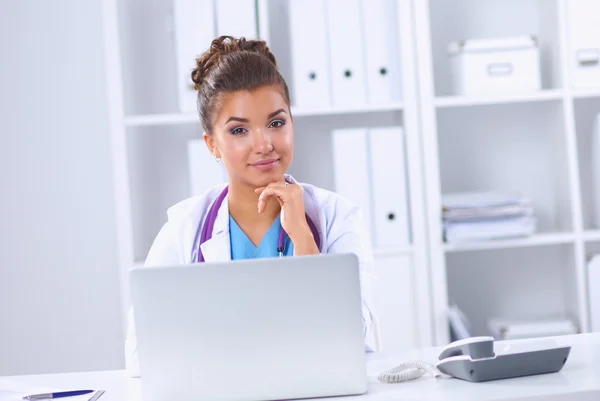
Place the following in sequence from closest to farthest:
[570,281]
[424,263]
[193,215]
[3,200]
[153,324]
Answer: [153,324] → [193,215] → [424,263] → [570,281] → [3,200]

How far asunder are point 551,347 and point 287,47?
1935 mm

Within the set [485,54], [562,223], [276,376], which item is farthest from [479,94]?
[276,376]

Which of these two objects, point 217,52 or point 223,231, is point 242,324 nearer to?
point 223,231

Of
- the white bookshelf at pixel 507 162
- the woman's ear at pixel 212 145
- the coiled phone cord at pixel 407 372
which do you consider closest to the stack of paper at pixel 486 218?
the white bookshelf at pixel 507 162

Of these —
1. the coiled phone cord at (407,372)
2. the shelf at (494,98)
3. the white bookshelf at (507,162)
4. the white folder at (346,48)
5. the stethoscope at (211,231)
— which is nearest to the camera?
the coiled phone cord at (407,372)

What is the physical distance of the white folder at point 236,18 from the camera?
2.65m

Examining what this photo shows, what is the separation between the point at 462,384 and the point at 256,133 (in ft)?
2.79

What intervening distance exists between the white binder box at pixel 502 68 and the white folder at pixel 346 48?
1.23 feet

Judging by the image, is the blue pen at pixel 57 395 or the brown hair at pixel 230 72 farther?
the brown hair at pixel 230 72

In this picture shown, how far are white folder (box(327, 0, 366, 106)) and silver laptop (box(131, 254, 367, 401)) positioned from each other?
156 centimetres

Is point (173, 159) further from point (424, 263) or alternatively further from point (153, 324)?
point (153, 324)

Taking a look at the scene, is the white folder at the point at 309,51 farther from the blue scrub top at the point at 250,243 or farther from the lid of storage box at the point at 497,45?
the blue scrub top at the point at 250,243

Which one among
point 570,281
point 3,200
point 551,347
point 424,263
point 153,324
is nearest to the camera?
point 153,324

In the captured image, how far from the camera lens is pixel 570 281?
2.92 meters
